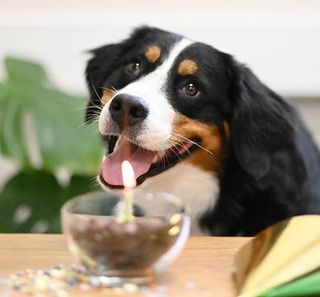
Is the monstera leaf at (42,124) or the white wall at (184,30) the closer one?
the monstera leaf at (42,124)

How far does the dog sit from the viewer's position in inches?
50.1

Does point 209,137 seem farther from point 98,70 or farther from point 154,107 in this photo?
point 98,70

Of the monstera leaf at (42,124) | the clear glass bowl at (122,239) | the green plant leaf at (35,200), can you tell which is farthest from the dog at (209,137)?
the clear glass bowl at (122,239)

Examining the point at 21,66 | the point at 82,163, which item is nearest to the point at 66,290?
the point at 82,163

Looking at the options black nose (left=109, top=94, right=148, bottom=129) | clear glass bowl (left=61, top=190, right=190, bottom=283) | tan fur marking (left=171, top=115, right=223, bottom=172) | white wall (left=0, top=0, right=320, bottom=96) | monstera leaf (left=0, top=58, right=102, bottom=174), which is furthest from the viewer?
white wall (left=0, top=0, right=320, bottom=96)

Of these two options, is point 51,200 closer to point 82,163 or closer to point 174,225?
point 82,163

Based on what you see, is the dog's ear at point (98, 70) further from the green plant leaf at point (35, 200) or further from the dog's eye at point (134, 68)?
the green plant leaf at point (35, 200)

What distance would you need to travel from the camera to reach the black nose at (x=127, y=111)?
1175 millimetres

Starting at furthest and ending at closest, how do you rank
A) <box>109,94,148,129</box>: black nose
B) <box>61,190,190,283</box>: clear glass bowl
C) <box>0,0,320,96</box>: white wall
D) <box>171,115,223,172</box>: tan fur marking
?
1. <box>0,0,320,96</box>: white wall
2. <box>171,115,223,172</box>: tan fur marking
3. <box>109,94,148,129</box>: black nose
4. <box>61,190,190,283</box>: clear glass bowl

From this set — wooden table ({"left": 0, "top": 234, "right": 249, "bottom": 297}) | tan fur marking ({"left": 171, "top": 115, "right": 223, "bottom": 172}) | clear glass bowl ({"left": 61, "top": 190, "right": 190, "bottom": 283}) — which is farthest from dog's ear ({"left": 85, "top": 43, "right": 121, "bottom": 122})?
clear glass bowl ({"left": 61, "top": 190, "right": 190, "bottom": 283})

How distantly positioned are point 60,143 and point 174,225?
87 cm

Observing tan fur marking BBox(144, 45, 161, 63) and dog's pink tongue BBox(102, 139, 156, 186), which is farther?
tan fur marking BBox(144, 45, 161, 63)

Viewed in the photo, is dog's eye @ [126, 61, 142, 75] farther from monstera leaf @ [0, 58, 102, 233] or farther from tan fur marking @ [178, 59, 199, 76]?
monstera leaf @ [0, 58, 102, 233]

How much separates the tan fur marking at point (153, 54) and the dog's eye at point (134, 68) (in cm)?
3
